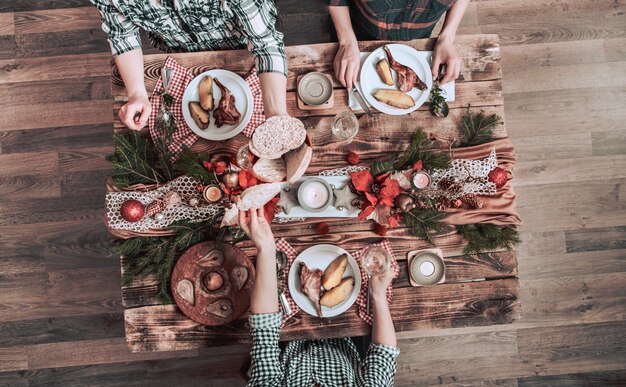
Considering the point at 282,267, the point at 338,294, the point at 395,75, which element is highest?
the point at 395,75

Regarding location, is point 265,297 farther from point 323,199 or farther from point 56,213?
point 56,213

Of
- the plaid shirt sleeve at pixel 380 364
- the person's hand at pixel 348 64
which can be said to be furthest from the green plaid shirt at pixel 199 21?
the plaid shirt sleeve at pixel 380 364

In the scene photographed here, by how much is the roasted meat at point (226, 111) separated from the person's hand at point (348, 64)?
411 millimetres

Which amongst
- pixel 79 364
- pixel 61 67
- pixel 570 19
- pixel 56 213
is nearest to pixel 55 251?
pixel 56 213

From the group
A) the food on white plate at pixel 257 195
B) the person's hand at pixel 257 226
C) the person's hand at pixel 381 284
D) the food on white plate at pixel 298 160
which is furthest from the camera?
the person's hand at pixel 381 284

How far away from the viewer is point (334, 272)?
5.05 feet

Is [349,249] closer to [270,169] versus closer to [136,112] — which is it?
[270,169]

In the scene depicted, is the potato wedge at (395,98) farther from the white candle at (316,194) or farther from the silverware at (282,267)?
the silverware at (282,267)

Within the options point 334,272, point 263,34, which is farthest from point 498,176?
point 263,34

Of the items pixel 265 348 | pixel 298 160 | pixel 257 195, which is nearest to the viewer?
pixel 298 160

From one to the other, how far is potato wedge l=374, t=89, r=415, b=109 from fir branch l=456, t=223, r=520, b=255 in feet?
1.66

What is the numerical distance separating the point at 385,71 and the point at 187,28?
0.75 metres

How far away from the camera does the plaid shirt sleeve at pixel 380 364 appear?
4.94 ft

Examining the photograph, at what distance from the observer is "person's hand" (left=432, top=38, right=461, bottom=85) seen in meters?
1.57
